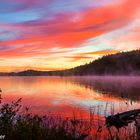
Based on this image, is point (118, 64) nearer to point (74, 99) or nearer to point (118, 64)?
point (118, 64)

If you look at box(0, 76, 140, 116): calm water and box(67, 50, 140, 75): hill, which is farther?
box(67, 50, 140, 75): hill

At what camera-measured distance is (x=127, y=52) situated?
183 m

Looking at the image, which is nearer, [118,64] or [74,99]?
[74,99]

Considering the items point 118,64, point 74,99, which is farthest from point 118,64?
point 74,99

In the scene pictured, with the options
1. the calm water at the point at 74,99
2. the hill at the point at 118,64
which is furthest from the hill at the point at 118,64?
the calm water at the point at 74,99

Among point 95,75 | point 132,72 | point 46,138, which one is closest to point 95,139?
point 46,138

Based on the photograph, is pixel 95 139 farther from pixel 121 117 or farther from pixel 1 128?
pixel 121 117

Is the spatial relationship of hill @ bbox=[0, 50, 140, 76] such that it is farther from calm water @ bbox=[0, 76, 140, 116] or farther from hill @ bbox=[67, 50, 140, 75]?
calm water @ bbox=[0, 76, 140, 116]

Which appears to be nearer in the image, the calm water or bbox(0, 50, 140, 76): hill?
the calm water

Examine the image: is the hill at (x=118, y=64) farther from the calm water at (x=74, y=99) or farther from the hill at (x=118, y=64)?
the calm water at (x=74, y=99)

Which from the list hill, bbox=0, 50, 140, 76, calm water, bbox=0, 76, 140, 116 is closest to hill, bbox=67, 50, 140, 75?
hill, bbox=0, 50, 140, 76

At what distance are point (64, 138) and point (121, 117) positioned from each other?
13.6 feet

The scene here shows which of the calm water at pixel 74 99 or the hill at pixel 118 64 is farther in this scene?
the hill at pixel 118 64

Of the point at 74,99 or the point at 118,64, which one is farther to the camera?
the point at 118,64
